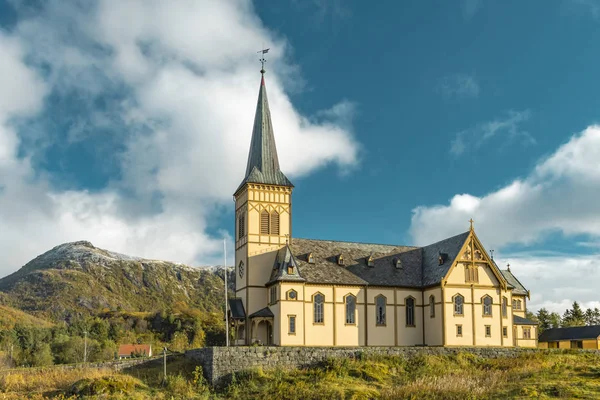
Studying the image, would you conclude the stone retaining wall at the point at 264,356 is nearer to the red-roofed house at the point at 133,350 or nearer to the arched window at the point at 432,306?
the arched window at the point at 432,306

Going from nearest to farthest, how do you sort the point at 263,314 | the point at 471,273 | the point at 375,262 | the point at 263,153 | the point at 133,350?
the point at 263,314, the point at 471,273, the point at 375,262, the point at 263,153, the point at 133,350

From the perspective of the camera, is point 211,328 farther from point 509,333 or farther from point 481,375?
point 481,375

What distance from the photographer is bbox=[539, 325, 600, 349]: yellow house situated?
2830 inches

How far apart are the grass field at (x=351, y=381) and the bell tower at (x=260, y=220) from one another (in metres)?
11.2

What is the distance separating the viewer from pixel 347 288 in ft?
183

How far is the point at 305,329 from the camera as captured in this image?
5347cm

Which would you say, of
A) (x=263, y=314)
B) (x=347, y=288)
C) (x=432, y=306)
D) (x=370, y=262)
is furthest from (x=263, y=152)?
(x=432, y=306)

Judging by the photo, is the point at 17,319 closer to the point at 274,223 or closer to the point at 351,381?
the point at 274,223

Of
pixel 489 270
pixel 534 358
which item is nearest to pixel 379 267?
pixel 489 270

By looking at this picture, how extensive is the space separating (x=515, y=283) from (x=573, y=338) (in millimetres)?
10986

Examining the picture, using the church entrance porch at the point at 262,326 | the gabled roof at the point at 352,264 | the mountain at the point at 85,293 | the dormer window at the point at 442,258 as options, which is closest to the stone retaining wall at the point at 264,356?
the church entrance porch at the point at 262,326

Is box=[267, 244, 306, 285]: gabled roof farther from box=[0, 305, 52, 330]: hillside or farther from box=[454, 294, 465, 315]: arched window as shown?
box=[0, 305, 52, 330]: hillside

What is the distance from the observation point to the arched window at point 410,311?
57.2 meters

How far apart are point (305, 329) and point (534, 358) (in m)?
17.1
